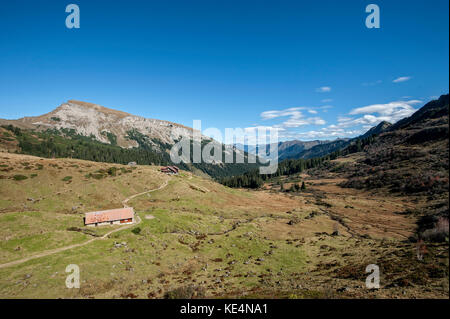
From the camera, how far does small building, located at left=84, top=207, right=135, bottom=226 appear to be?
178 feet

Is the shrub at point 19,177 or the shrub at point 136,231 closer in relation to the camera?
the shrub at point 136,231

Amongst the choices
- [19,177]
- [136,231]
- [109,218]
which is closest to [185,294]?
[136,231]

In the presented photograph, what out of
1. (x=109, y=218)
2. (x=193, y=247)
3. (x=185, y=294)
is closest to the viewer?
(x=185, y=294)

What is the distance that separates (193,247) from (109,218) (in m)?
23.7

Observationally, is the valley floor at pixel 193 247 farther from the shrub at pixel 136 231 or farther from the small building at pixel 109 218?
the small building at pixel 109 218

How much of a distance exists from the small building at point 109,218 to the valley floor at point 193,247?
243 cm

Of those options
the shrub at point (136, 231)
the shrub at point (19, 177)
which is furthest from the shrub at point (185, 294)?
the shrub at point (19, 177)

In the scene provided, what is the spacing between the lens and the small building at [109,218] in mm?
54125

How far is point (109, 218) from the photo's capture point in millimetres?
56125

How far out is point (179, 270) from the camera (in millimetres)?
41125

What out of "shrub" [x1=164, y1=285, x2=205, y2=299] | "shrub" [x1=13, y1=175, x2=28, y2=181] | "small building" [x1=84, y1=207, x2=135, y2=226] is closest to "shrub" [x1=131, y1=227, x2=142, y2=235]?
"small building" [x1=84, y1=207, x2=135, y2=226]

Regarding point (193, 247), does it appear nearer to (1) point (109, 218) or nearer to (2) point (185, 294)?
(2) point (185, 294)
